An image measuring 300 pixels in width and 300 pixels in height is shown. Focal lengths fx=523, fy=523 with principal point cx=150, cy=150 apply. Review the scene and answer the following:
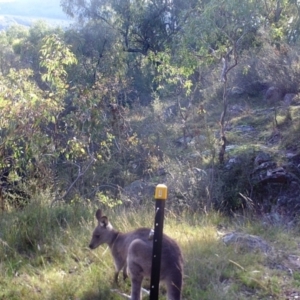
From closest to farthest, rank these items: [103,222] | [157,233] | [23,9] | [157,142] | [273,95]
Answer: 1. [157,233]
2. [103,222]
3. [157,142]
4. [273,95]
5. [23,9]

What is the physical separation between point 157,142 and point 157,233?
14739 millimetres

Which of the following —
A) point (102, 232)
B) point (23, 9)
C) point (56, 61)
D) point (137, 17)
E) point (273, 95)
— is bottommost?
point (102, 232)

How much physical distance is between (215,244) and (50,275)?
202 cm

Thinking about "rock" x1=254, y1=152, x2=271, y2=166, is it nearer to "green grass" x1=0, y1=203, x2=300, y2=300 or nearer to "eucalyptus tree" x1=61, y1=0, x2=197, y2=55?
"green grass" x1=0, y1=203, x2=300, y2=300

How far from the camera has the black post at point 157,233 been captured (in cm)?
420

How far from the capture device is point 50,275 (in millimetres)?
5836

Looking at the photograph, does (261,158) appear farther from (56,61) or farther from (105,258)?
(105,258)

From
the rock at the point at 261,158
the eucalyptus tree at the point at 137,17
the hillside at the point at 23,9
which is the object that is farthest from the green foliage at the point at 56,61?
the hillside at the point at 23,9

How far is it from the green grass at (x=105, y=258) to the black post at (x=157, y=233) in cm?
101

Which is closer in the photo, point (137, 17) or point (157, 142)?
point (157, 142)

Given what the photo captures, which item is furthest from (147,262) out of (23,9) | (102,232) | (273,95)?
(23,9)

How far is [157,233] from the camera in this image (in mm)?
4277

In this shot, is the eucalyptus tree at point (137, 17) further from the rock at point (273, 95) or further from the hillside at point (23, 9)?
the hillside at point (23, 9)

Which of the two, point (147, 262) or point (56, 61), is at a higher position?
point (56, 61)
